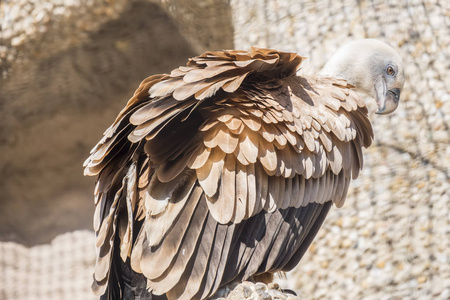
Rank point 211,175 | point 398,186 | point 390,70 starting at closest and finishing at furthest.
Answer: point 211,175 < point 390,70 < point 398,186

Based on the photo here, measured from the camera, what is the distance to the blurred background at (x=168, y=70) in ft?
18.6

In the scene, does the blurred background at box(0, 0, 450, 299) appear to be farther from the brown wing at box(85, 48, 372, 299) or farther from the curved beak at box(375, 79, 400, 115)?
the brown wing at box(85, 48, 372, 299)

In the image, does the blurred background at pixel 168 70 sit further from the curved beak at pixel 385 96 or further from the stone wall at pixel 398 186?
the curved beak at pixel 385 96

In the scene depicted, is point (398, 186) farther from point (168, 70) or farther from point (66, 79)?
point (66, 79)

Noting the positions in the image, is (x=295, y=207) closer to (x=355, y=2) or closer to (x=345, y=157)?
(x=345, y=157)

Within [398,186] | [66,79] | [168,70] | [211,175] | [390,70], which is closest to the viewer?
[211,175]

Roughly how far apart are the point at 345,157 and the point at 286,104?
0.43 m

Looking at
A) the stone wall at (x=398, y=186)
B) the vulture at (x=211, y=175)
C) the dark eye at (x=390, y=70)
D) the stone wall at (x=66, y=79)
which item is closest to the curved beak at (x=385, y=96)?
the dark eye at (x=390, y=70)

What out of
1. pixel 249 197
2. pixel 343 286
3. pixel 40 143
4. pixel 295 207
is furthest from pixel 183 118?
pixel 40 143

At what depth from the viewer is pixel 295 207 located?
346 cm

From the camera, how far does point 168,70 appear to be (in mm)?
6281

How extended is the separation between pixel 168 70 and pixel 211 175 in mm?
3244

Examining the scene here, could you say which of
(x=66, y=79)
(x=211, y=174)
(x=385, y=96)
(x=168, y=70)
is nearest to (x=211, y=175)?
(x=211, y=174)

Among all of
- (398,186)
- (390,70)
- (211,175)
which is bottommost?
(398,186)
